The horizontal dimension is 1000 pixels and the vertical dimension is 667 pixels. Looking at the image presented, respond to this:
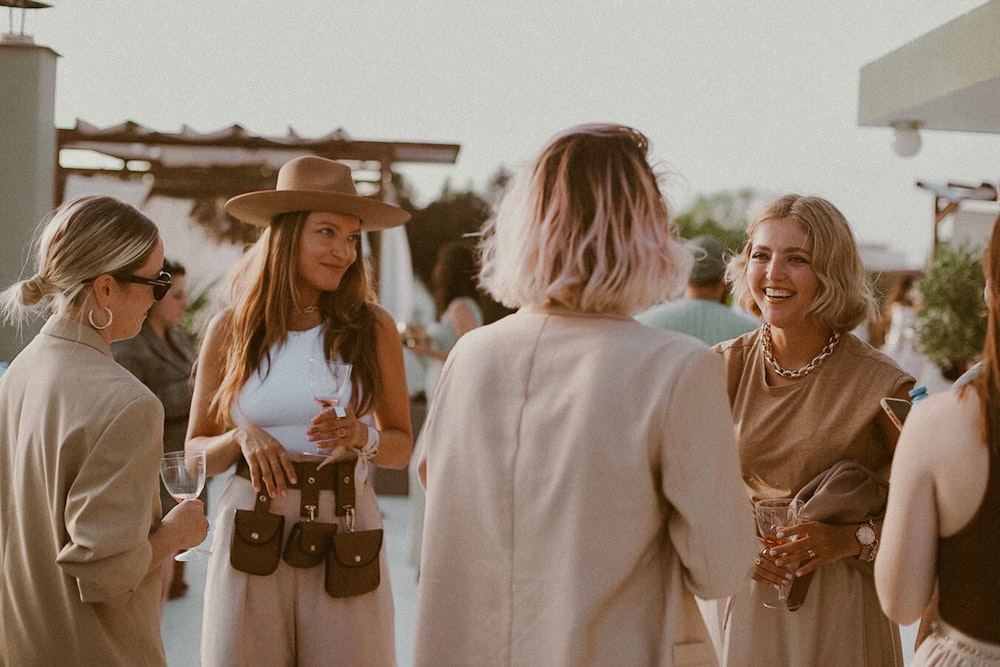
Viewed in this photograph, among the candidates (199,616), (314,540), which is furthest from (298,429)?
(199,616)

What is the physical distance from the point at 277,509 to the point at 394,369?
0.49 metres

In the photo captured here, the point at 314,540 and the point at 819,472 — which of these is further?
the point at 314,540

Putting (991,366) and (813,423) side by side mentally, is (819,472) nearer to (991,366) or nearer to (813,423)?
(813,423)

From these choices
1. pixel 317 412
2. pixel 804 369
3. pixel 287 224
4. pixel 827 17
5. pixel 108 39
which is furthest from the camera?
pixel 827 17

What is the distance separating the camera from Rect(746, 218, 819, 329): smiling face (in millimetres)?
2549

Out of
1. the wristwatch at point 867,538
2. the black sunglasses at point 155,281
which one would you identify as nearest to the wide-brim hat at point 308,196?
the black sunglasses at point 155,281

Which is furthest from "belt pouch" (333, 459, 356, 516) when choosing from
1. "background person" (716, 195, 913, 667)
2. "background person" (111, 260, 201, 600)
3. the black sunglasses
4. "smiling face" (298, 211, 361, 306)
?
"background person" (111, 260, 201, 600)

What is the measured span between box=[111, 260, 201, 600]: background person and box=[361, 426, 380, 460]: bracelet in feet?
8.17

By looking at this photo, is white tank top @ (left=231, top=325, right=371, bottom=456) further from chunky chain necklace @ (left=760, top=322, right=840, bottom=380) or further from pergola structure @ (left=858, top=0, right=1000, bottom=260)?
pergola structure @ (left=858, top=0, right=1000, bottom=260)

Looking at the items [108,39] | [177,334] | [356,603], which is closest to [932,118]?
[177,334]

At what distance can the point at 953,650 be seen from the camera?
1.74 m

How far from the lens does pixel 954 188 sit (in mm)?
13914

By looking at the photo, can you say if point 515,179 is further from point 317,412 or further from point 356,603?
point 356,603

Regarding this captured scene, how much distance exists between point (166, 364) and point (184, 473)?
116 inches
